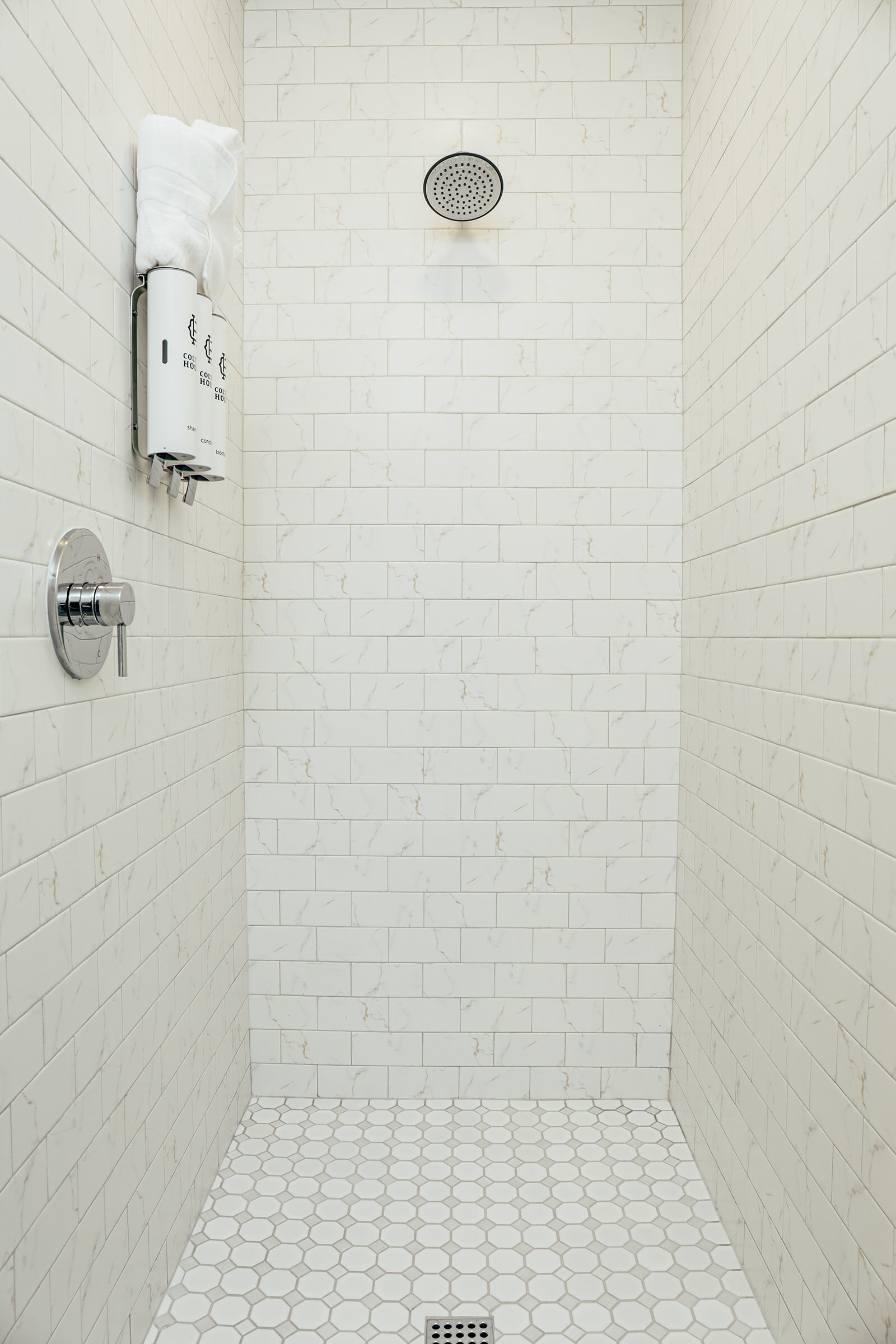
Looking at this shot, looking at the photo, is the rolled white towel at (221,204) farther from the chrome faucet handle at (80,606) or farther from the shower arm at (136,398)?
the chrome faucet handle at (80,606)

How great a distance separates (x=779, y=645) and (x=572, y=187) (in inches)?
59.7

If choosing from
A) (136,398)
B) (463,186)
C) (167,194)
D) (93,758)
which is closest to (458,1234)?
(93,758)

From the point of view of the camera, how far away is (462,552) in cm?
239

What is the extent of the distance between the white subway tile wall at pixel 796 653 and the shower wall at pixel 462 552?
21 centimetres

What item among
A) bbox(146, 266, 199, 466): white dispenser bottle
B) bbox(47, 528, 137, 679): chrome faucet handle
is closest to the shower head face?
bbox(146, 266, 199, 466): white dispenser bottle

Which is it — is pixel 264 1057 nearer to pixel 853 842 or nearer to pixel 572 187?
pixel 853 842

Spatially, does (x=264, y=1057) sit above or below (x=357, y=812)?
below

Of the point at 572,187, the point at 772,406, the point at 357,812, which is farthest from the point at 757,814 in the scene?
the point at 572,187

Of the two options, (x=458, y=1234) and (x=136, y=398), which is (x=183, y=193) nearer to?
(x=136, y=398)

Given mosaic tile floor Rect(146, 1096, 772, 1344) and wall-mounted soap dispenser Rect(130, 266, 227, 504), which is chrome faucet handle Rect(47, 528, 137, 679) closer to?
wall-mounted soap dispenser Rect(130, 266, 227, 504)

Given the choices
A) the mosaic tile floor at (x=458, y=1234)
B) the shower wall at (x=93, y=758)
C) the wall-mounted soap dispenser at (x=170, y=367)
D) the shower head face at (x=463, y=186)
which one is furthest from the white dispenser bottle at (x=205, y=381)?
the mosaic tile floor at (x=458, y=1234)

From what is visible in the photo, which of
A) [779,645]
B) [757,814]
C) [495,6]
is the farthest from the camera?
[495,6]

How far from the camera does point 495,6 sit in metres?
2.34

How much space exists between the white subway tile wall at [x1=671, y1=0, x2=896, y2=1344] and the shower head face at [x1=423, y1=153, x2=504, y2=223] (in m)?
0.53
